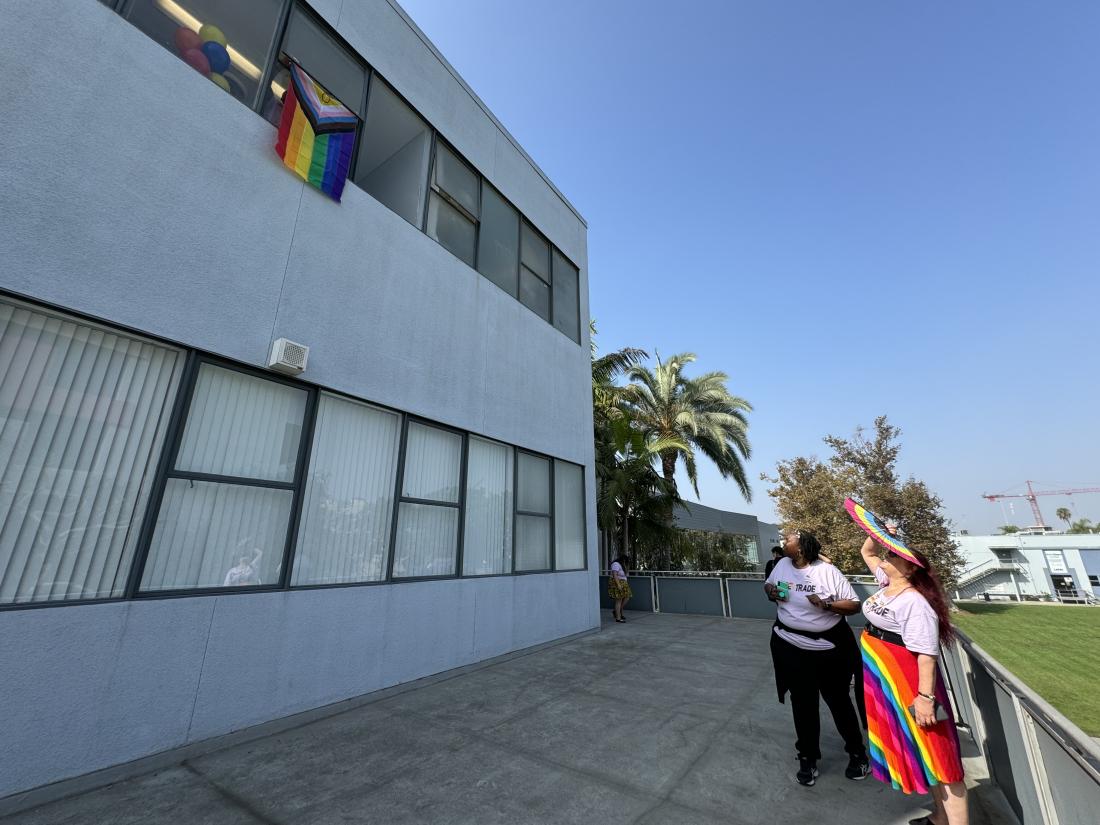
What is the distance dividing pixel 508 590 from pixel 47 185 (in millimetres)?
6483

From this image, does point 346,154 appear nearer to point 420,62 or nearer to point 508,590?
point 420,62

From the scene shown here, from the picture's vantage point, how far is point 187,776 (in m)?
3.23

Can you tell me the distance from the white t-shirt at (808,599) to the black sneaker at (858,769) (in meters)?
0.80

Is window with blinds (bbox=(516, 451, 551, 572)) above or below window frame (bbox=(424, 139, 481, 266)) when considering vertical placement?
below

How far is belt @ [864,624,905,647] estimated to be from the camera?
2.78 metres

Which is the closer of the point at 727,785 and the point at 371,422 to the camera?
the point at 727,785

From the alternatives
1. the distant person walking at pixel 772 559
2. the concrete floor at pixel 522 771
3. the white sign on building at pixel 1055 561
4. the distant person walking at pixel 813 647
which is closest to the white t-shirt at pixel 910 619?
the distant person walking at pixel 813 647

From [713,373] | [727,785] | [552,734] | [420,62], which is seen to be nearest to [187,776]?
[552,734]

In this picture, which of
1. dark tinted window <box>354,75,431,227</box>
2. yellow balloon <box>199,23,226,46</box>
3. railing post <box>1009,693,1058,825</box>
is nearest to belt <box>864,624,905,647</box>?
railing post <box>1009,693,1058,825</box>

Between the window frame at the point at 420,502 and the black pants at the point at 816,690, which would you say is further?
the window frame at the point at 420,502

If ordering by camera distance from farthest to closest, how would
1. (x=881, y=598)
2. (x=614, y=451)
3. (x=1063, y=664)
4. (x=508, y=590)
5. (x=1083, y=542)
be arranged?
(x=1083, y=542) < (x=614, y=451) < (x=1063, y=664) < (x=508, y=590) < (x=881, y=598)

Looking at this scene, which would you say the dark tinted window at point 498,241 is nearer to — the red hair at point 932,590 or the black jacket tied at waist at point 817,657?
the black jacket tied at waist at point 817,657

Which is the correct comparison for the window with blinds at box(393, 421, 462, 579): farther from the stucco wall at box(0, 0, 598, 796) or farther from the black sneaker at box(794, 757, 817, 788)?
the black sneaker at box(794, 757, 817, 788)

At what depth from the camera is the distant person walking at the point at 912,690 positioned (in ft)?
8.25
